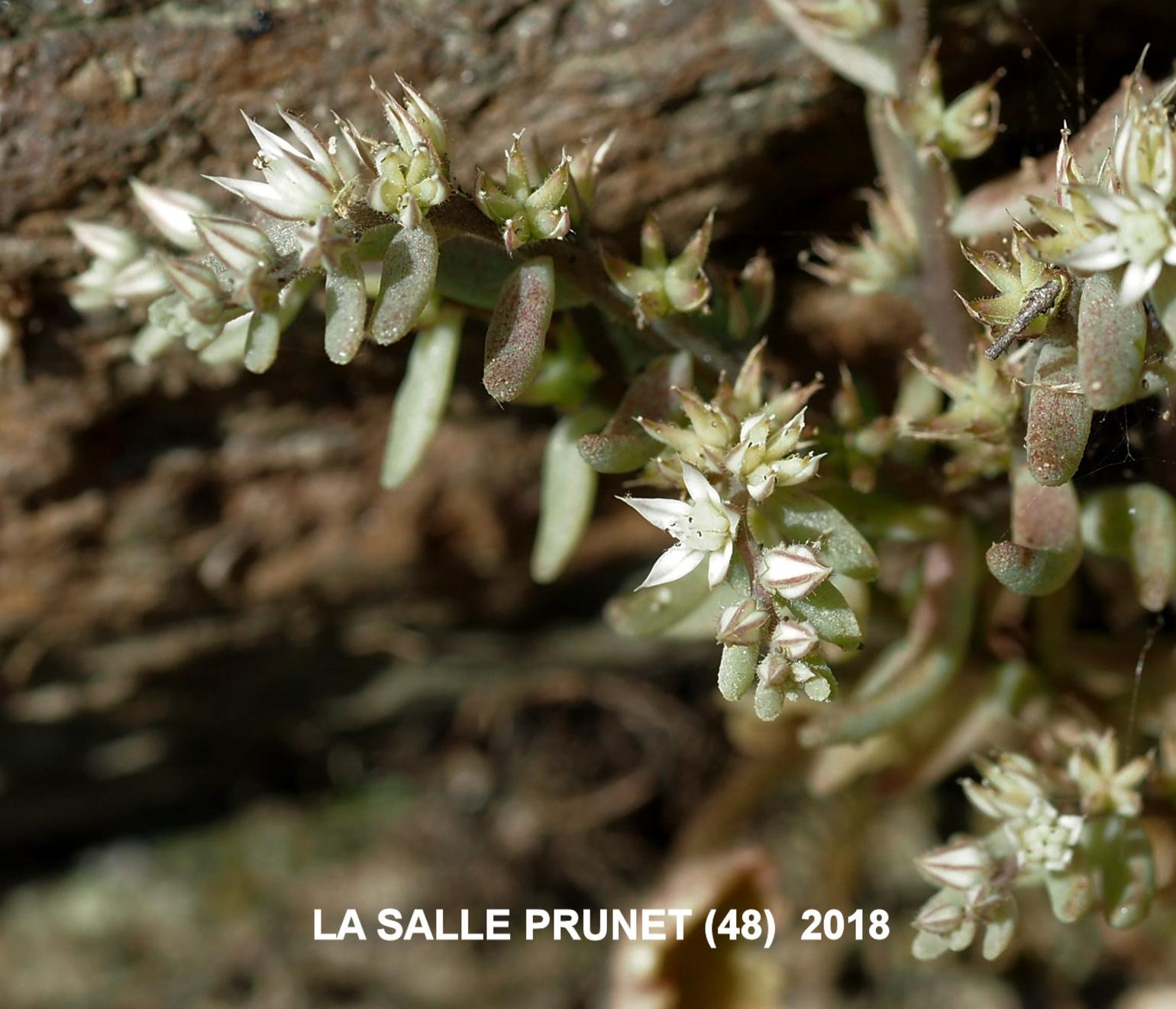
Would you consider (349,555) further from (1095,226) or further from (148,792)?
(1095,226)

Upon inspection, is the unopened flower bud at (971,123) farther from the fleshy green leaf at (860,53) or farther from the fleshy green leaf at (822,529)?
the fleshy green leaf at (822,529)

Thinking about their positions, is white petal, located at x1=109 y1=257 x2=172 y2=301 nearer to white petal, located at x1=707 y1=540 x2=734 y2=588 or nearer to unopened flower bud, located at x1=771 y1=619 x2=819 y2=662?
white petal, located at x1=707 y1=540 x2=734 y2=588

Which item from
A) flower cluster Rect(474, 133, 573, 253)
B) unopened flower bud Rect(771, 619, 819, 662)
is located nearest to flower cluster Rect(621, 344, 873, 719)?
unopened flower bud Rect(771, 619, 819, 662)

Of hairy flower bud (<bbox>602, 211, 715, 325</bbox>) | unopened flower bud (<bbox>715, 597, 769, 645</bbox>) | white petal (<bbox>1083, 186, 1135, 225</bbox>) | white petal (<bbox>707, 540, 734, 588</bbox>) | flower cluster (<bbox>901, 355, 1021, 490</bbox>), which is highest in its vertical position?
white petal (<bbox>1083, 186, 1135, 225</bbox>)

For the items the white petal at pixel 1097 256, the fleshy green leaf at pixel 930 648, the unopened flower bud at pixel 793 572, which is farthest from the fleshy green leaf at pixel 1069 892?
the white petal at pixel 1097 256

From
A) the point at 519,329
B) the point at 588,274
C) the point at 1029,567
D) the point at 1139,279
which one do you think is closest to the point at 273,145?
the point at 519,329
